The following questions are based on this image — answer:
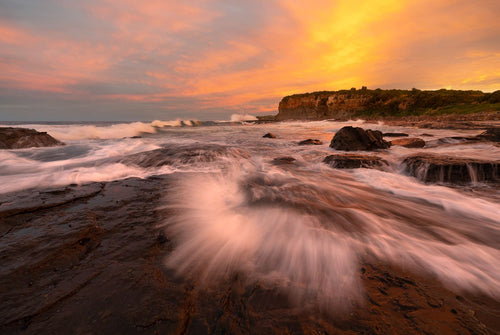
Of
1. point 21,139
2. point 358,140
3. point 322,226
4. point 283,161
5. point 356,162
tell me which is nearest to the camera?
point 322,226

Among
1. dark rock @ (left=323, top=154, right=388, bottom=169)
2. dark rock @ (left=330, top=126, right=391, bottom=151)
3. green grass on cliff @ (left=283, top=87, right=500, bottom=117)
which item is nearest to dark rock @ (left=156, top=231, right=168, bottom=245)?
dark rock @ (left=323, top=154, right=388, bottom=169)

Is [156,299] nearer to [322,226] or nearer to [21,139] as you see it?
[322,226]

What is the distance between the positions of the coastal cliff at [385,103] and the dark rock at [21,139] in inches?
1785

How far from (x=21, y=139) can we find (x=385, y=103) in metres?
60.1

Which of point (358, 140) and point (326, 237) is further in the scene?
point (358, 140)

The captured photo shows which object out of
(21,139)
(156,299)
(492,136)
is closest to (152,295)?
(156,299)

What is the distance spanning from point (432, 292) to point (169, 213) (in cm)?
308

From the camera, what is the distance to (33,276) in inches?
67.7

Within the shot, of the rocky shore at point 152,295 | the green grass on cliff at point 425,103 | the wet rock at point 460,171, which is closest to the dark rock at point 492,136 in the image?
the wet rock at point 460,171

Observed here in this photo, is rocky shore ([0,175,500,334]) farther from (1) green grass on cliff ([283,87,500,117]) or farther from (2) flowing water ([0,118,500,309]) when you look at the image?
(1) green grass on cliff ([283,87,500,117])

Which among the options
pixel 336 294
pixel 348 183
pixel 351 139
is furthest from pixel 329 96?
pixel 336 294

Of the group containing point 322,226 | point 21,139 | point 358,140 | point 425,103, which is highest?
point 425,103

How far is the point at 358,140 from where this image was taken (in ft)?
31.2

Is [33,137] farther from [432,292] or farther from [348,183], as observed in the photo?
[432,292]
